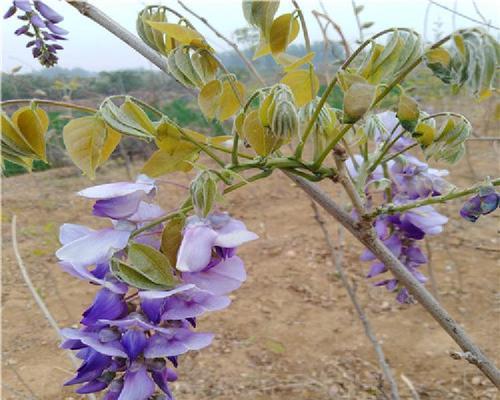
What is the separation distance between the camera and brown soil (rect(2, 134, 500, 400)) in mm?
2115

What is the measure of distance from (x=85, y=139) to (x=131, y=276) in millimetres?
146

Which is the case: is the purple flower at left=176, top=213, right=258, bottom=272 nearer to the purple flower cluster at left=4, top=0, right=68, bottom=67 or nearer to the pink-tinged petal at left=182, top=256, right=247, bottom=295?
the pink-tinged petal at left=182, top=256, right=247, bottom=295

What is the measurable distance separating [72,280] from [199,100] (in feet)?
9.34

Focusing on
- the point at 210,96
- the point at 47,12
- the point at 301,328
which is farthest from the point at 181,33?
the point at 301,328

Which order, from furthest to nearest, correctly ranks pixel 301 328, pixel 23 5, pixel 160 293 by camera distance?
pixel 301 328, pixel 23 5, pixel 160 293

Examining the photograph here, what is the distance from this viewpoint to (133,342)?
457 mm

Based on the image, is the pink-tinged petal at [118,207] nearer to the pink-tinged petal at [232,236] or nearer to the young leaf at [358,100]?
the pink-tinged petal at [232,236]

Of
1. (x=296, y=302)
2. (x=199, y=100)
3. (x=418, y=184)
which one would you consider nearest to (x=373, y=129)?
(x=418, y=184)

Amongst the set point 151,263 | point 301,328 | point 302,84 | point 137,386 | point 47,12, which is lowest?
point 301,328

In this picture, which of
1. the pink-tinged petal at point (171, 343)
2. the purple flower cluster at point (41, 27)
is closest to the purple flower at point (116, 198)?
the pink-tinged petal at point (171, 343)

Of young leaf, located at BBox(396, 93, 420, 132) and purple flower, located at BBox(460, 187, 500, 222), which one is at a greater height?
young leaf, located at BBox(396, 93, 420, 132)

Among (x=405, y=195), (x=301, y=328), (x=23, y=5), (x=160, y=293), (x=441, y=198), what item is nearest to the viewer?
(x=160, y=293)

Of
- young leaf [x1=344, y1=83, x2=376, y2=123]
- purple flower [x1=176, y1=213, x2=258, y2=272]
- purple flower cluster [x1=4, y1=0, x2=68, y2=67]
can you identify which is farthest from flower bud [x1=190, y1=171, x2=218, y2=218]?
purple flower cluster [x1=4, y1=0, x2=68, y2=67]

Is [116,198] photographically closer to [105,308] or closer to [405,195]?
[105,308]
